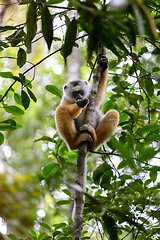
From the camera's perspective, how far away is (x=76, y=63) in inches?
520

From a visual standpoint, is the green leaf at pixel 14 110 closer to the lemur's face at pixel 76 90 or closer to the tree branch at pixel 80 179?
the tree branch at pixel 80 179

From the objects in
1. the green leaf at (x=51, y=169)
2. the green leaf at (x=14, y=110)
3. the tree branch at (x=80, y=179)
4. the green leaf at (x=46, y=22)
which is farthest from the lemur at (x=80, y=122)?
the green leaf at (x=46, y=22)

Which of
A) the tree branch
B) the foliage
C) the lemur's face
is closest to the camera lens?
the foliage

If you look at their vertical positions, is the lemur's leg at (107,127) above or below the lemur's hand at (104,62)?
below

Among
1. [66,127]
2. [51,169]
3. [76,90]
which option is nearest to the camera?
[51,169]

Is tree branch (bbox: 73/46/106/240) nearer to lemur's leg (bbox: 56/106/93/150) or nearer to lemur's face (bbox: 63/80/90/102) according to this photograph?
lemur's leg (bbox: 56/106/93/150)

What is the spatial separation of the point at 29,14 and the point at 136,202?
266cm

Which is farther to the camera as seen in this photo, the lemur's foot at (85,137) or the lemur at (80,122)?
the lemur at (80,122)

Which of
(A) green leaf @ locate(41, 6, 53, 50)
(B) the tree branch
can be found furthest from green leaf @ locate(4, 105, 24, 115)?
(A) green leaf @ locate(41, 6, 53, 50)

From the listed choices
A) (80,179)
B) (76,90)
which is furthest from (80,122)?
(80,179)

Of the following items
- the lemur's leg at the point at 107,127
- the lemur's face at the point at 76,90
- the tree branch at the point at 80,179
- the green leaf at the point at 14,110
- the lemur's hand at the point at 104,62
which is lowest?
the tree branch at the point at 80,179

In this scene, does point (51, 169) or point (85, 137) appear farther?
point (85, 137)

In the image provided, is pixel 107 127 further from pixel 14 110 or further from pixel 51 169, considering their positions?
pixel 14 110

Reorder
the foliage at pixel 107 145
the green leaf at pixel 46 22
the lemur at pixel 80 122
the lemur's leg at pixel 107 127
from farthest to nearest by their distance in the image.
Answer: the lemur's leg at pixel 107 127 → the lemur at pixel 80 122 → the green leaf at pixel 46 22 → the foliage at pixel 107 145
